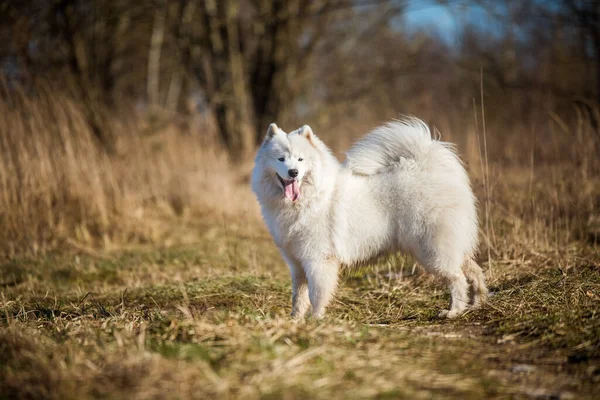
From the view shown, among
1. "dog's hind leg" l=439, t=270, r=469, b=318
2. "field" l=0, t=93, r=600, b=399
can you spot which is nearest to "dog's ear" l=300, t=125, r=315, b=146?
"field" l=0, t=93, r=600, b=399

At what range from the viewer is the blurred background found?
6.40 m

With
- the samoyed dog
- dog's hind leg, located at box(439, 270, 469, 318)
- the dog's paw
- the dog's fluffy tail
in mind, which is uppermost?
the dog's fluffy tail

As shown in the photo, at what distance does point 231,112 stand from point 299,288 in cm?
866

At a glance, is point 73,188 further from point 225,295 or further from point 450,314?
point 450,314

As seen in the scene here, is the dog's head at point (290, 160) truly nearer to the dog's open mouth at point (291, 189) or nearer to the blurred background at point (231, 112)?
the dog's open mouth at point (291, 189)

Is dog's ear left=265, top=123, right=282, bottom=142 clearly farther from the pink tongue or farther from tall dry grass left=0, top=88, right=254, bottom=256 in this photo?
tall dry grass left=0, top=88, right=254, bottom=256

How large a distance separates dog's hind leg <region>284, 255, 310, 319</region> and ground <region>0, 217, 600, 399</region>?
0.13 meters

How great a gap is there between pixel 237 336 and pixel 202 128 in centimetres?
807

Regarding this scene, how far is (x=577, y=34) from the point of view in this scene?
14109 millimetres

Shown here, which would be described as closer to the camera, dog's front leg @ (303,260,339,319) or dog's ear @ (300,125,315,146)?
dog's front leg @ (303,260,339,319)

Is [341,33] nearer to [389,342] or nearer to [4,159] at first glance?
[4,159]

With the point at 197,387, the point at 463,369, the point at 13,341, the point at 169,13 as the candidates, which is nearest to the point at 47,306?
the point at 13,341

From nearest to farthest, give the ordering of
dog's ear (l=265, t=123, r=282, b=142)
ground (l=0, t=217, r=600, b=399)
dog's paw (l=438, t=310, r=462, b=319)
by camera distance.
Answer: ground (l=0, t=217, r=600, b=399), dog's paw (l=438, t=310, r=462, b=319), dog's ear (l=265, t=123, r=282, b=142)

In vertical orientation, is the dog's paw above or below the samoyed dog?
below
